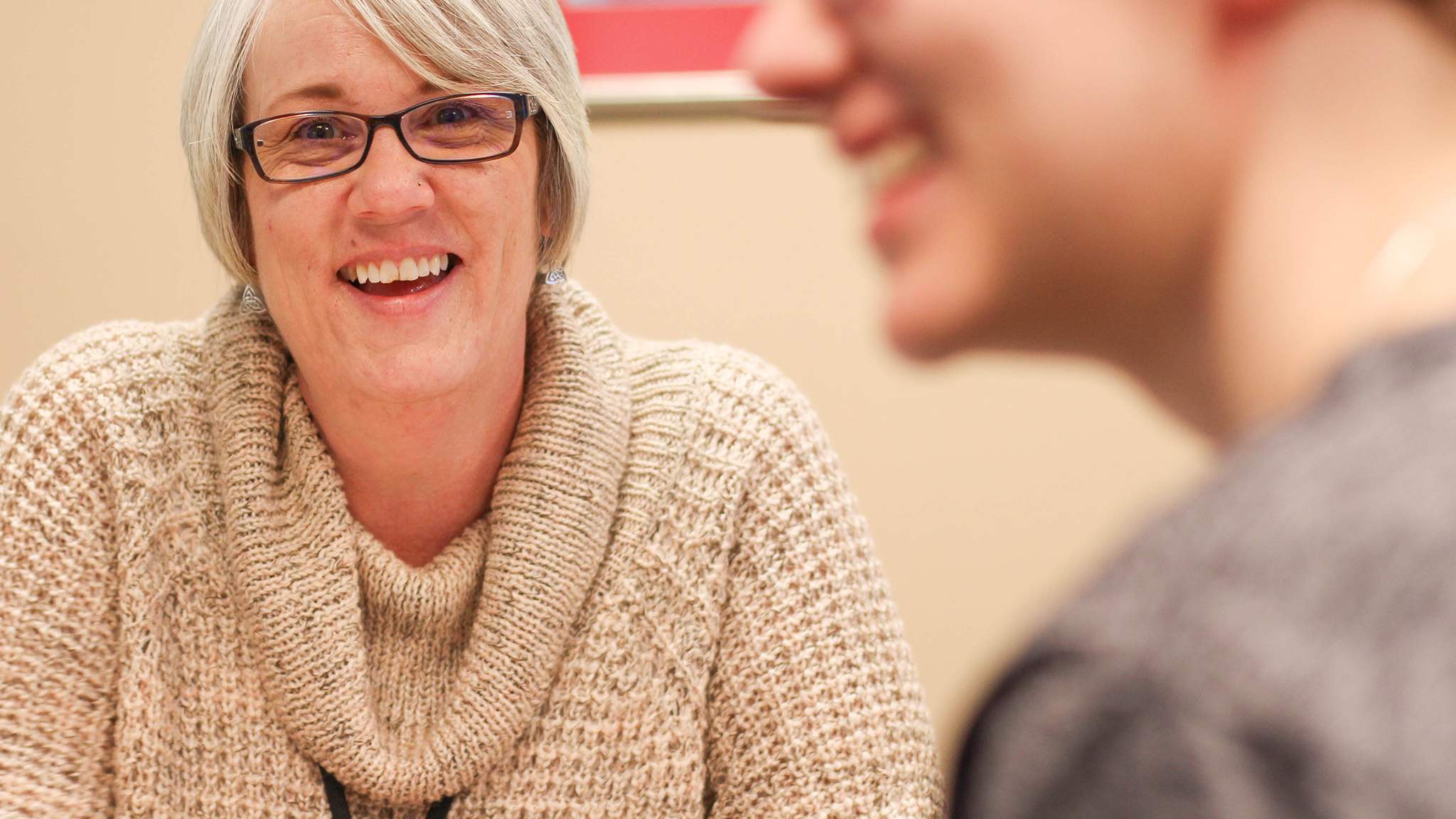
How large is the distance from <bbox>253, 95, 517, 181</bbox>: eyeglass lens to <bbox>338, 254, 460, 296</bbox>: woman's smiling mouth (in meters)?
0.09

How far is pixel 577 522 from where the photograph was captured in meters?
1.22

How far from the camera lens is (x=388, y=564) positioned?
4.05ft

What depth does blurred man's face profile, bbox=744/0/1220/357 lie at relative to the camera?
0.40 meters

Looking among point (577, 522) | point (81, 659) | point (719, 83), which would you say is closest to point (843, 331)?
point (719, 83)

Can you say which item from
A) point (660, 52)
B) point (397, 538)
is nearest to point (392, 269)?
point (397, 538)

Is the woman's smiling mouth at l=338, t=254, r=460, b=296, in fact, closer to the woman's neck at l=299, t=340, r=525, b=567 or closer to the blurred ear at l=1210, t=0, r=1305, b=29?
the woman's neck at l=299, t=340, r=525, b=567

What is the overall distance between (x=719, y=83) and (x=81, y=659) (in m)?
1.09

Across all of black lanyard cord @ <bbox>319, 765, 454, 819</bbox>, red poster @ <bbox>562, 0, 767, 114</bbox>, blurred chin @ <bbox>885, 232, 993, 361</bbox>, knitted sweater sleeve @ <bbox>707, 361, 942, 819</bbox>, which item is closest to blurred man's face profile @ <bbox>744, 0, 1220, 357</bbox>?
blurred chin @ <bbox>885, 232, 993, 361</bbox>

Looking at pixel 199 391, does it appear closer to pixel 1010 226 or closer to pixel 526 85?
pixel 526 85

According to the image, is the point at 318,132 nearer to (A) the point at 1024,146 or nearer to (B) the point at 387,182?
(B) the point at 387,182

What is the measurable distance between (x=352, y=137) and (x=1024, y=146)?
924 millimetres

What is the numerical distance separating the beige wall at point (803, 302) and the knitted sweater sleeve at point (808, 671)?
0.63 m

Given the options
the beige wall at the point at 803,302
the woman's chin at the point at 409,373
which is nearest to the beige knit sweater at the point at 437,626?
the woman's chin at the point at 409,373

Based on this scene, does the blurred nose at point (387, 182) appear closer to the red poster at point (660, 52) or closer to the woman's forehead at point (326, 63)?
the woman's forehead at point (326, 63)
